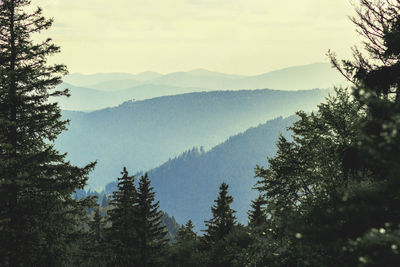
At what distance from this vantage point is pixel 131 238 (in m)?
26.5

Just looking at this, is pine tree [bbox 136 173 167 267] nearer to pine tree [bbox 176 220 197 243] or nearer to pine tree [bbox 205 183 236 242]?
pine tree [bbox 205 183 236 242]

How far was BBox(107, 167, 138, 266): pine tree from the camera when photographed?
2562cm

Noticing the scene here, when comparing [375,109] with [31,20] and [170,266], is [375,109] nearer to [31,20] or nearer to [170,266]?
[31,20]

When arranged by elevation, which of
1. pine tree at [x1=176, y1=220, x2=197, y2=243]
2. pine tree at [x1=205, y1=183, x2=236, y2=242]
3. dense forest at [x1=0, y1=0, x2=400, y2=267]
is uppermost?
dense forest at [x1=0, y1=0, x2=400, y2=267]

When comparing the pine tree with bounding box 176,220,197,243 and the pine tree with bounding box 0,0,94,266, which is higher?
the pine tree with bounding box 0,0,94,266

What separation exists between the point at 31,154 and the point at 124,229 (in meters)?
14.8

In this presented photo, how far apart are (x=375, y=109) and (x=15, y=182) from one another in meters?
11.4

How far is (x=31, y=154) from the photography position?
13094mm

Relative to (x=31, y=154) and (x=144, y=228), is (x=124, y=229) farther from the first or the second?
(x=31, y=154)

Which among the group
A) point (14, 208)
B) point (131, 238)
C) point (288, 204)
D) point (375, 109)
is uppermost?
point (375, 109)

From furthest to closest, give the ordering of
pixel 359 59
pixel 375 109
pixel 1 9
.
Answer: pixel 359 59, pixel 1 9, pixel 375 109

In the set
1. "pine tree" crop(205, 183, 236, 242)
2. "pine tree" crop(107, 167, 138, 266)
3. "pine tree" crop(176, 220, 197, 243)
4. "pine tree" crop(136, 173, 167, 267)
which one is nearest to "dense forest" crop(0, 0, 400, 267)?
"pine tree" crop(107, 167, 138, 266)

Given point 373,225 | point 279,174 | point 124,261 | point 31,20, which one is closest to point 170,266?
point 124,261

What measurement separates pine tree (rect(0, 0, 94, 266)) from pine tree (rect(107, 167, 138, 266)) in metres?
11.8
